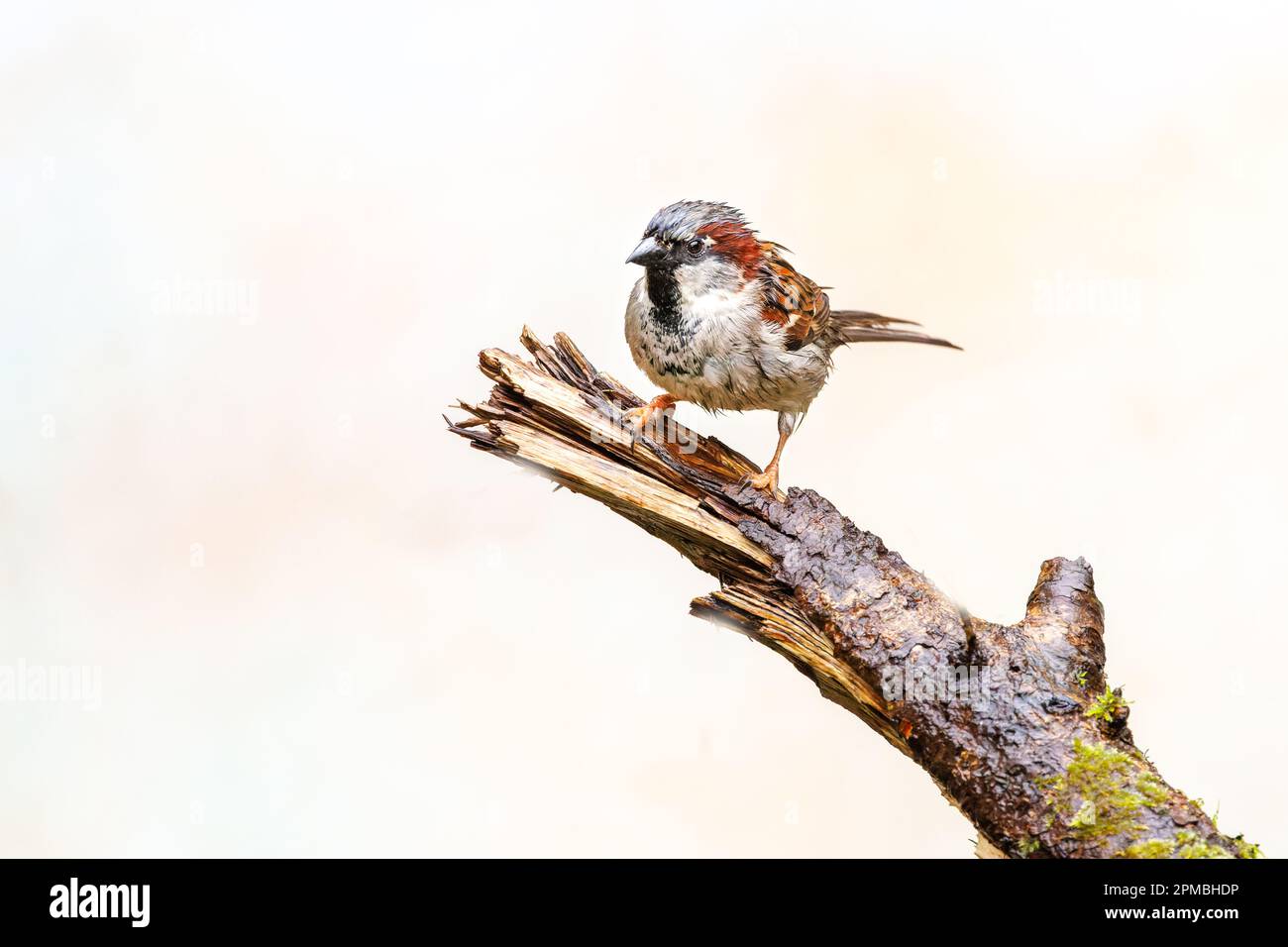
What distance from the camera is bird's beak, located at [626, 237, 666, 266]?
14.8 feet

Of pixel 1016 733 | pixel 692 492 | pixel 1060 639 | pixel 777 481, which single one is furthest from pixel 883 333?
pixel 1016 733

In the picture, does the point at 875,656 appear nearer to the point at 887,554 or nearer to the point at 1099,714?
the point at 887,554

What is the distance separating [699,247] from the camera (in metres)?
4.59

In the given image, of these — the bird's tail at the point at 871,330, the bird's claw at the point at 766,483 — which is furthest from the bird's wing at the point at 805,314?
the bird's claw at the point at 766,483

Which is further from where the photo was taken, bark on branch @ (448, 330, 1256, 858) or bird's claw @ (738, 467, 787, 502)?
bird's claw @ (738, 467, 787, 502)

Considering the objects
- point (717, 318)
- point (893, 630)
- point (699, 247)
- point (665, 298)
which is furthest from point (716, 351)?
point (893, 630)

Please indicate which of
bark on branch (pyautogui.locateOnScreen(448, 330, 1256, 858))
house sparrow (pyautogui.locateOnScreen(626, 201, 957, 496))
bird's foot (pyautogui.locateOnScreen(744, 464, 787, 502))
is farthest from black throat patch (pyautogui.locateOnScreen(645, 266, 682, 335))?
bird's foot (pyautogui.locateOnScreen(744, 464, 787, 502))

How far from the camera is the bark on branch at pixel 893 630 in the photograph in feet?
11.3

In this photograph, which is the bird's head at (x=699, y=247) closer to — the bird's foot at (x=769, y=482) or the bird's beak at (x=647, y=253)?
the bird's beak at (x=647, y=253)

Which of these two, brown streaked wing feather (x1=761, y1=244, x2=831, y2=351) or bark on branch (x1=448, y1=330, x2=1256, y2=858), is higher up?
brown streaked wing feather (x1=761, y1=244, x2=831, y2=351)

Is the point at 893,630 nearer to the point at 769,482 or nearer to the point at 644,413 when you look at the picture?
the point at 769,482

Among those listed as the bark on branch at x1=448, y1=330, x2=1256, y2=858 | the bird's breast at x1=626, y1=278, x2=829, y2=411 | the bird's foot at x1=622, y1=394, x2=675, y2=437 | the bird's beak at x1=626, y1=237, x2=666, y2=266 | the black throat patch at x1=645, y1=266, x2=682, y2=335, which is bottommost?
the bark on branch at x1=448, y1=330, x2=1256, y2=858

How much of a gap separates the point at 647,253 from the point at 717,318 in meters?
0.39

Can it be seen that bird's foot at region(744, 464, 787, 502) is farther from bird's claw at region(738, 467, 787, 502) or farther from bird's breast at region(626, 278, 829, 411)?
bird's breast at region(626, 278, 829, 411)
